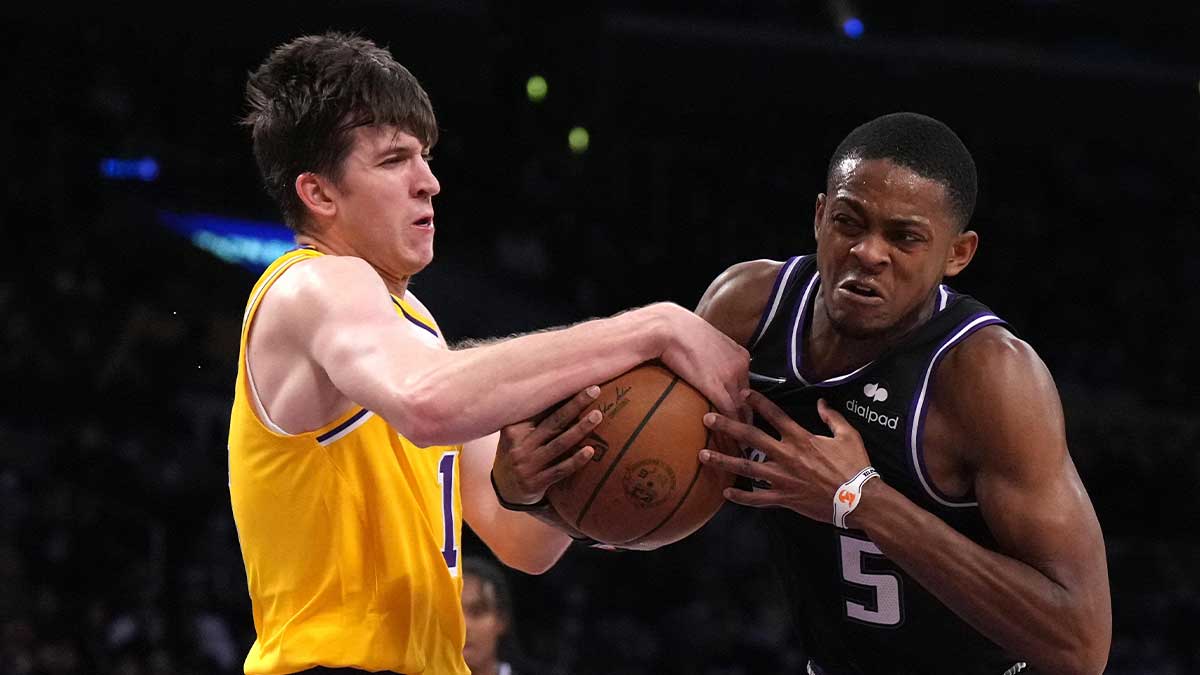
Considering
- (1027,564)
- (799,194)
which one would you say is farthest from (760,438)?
(799,194)

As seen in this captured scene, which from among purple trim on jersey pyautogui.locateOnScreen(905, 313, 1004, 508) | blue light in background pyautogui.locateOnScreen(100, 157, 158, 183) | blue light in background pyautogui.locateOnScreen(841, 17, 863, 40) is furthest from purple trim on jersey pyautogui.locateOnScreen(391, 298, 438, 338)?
blue light in background pyautogui.locateOnScreen(841, 17, 863, 40)

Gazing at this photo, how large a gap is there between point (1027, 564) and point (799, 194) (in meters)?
13.7

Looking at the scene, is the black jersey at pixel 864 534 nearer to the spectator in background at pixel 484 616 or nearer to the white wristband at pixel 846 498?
the white wristband at pixel 846 498

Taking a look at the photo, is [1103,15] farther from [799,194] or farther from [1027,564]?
[1027,564]

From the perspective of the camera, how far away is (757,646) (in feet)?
36.2

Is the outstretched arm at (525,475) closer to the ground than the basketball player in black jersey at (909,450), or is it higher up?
closer to the ground

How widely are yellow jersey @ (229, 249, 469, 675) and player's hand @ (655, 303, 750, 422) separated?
54 centimetres

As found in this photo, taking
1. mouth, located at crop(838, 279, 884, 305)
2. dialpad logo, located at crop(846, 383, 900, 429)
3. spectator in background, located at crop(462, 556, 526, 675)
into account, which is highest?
mouth, located at crop(838, 279, 884, 305)

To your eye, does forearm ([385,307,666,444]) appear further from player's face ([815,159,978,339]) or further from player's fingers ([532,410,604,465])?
player's face ([815,159,978,339])

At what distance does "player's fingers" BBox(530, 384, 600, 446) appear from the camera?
2.89 meters

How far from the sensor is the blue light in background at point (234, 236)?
41.0 feet

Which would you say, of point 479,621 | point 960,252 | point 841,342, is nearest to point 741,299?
point 841,342

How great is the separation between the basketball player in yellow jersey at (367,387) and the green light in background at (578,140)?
9.54 meters

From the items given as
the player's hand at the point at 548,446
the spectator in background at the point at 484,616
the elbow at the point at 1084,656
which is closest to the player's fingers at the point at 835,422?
the player's hand at the point at 548,446
